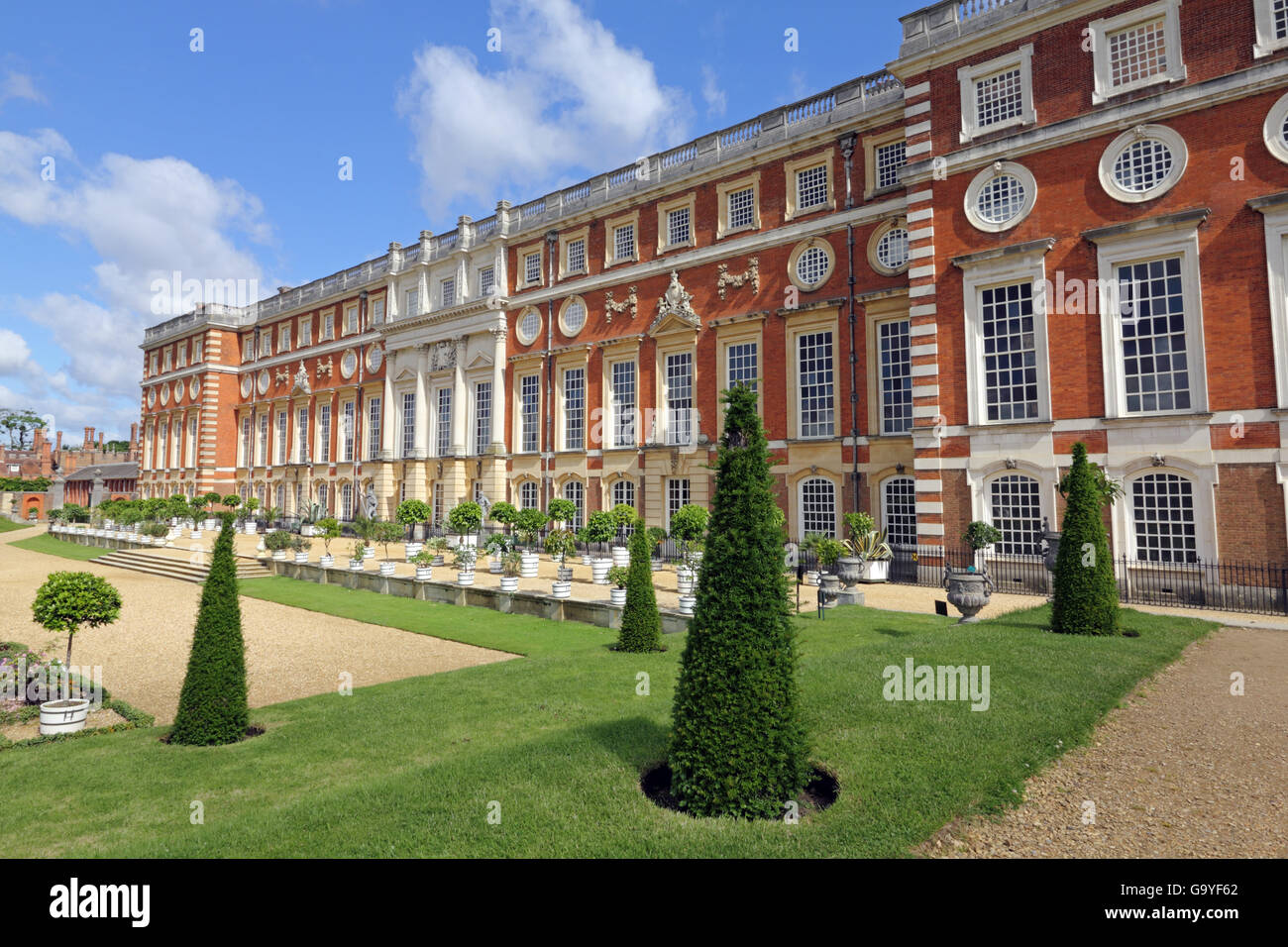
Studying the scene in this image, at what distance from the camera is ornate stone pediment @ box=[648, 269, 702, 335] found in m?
27.9

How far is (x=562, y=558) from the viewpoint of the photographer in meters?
24.6

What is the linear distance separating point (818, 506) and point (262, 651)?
58.5ft

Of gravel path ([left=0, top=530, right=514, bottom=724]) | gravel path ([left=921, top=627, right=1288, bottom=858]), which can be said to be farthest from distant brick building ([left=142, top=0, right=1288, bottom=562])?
gravel path ([left=0, top=530, right=514, bottom=724])

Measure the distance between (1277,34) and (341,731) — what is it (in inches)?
951

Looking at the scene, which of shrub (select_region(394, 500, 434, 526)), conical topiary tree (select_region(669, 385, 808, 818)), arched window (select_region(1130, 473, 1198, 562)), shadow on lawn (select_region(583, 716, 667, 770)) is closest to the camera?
conical topiary tree (select_region(669, 385, 808, 818))

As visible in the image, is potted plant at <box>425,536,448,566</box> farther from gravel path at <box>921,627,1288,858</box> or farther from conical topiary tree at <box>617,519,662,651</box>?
gravel path at <box>921,627,1288,858</box>

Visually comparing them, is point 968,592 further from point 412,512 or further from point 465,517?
point 412,512

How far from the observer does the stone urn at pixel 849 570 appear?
17.8 metres

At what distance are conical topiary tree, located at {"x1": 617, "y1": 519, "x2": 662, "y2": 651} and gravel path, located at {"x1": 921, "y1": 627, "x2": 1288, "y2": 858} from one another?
7.48 metres

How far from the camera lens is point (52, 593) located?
1002cm

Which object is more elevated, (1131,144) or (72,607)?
(1131,144)

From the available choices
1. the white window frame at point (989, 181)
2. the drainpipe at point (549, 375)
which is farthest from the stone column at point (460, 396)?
the white window frame at point (989, 181)

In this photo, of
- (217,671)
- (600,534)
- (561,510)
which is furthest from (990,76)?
(217,671)
